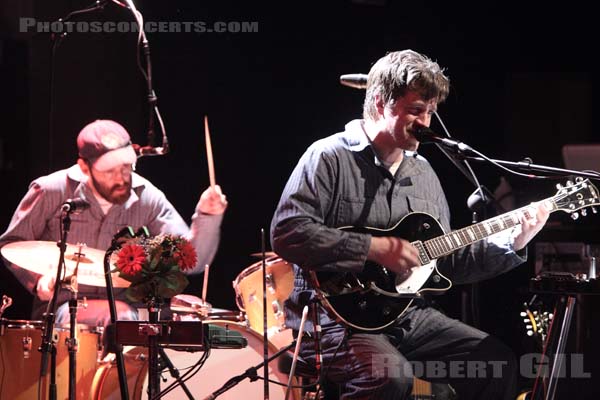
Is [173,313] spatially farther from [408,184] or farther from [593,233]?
[593,233]

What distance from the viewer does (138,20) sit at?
205 inches

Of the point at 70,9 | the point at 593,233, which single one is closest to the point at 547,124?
the point at 593,233

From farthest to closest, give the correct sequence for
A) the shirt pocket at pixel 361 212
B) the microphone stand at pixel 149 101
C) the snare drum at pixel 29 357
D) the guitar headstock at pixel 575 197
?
the microphone stand at pixel 149 101, the snare drum at pixel 29 357, the guitar headstock at pixel 575 197, the shirt pocket at pixel 361 212

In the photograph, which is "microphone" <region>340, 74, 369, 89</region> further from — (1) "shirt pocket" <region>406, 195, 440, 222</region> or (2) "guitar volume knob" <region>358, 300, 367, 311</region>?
(2) "guitar volume knob" <region>358, 300, 367, 311</region>

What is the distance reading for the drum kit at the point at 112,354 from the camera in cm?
460

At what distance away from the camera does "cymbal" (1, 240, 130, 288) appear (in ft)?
15.6

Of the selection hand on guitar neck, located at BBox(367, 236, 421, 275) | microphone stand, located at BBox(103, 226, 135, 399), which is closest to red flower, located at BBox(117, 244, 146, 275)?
microphone stand, located at BBox(103, 226, 135, 399)

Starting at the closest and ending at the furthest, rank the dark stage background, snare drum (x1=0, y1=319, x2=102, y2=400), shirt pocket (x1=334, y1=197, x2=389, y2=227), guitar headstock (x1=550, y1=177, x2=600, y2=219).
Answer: shirt pocket (x1=334, y1=197, x2=389, y2=227)
guitar headstock (x1=550, y1=177, x2=600, y2=219)
snare drum (x1=0, y1=319, x2=102, y2=400)
the dark stage background

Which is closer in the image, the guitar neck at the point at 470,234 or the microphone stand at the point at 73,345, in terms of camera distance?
the guitar neck at the point at 470,234

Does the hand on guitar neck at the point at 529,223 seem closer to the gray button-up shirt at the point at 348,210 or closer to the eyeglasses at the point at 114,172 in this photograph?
the gray button-up shirt at the point at 348,210

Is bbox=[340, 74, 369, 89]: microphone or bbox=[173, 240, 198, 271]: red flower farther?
bbox=[340, 74, 369, 89]: microphone

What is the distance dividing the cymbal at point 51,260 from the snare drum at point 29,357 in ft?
0.96

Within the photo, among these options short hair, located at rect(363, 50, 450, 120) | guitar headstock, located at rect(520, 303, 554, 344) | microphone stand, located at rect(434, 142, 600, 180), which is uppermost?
short hair, located at rect(363, 50, 450, 120)

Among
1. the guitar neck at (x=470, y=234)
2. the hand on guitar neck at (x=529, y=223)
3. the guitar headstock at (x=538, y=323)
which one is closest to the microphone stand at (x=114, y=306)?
the guitar neck at (x=470, y=234)
